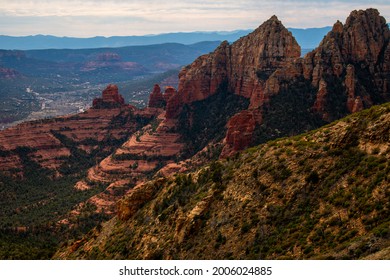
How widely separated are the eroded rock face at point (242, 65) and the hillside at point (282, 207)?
7502 cm

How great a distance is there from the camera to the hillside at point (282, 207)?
1549 inches

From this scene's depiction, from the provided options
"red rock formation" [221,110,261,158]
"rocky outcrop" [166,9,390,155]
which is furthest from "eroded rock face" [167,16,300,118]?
"red rock formation" [221,110,261,158]

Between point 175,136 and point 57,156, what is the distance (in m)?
45.4

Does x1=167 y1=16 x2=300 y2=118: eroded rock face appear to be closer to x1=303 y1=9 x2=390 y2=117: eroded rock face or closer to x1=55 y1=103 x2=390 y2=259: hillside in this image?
x1=303 y1=9 x2=390 y2=117: eroded rock face

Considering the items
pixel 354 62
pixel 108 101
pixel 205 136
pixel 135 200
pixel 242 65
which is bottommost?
pixel 205 136

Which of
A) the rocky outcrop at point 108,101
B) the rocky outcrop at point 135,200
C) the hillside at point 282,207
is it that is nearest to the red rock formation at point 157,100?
the rocky outcrop at point 108,101

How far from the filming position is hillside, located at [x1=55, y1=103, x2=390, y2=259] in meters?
39.3

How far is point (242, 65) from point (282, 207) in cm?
11197

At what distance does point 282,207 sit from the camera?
155ft

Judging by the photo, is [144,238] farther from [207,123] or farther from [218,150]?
[207,123]

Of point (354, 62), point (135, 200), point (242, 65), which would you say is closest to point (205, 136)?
point (242, 65)

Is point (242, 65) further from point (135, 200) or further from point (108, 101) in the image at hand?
point (135, 200)

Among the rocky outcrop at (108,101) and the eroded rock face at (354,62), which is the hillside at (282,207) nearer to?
the eroded rock face at (354,62)

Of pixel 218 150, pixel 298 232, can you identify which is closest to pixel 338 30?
pixel 218 150
